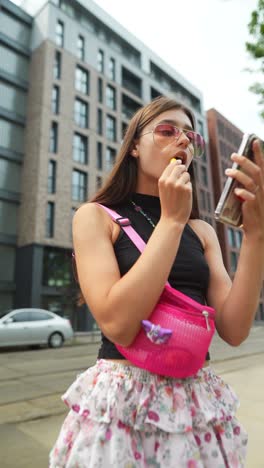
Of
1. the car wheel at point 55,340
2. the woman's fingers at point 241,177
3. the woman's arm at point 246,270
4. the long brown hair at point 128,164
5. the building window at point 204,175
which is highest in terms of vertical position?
the building window at point 204,175

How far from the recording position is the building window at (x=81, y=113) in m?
25.3

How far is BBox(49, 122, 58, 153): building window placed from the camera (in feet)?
76.2

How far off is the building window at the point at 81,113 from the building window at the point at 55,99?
59.0 inches

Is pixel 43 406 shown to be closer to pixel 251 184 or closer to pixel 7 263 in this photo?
pixel 251 184

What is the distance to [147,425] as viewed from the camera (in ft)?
2.96

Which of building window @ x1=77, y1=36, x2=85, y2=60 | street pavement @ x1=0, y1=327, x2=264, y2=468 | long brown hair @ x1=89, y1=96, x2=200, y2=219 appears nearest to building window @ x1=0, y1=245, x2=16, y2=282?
street pavement @ x1=0, y1=327, x2=264, y2=468

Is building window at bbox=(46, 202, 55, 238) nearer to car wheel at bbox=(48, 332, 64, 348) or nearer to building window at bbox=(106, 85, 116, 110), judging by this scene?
car wheel at bbox=(48, 332, 64, 348)

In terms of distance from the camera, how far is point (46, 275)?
2123cm

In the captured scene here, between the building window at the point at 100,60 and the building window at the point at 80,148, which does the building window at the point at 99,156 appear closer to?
the building window at the point at 80,148

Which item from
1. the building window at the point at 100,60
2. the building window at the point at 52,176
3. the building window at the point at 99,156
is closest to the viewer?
the building window at the point at 52,176

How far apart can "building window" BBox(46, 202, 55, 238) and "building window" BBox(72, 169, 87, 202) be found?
182 centimetres

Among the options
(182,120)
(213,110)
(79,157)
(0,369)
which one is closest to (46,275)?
(79,157)

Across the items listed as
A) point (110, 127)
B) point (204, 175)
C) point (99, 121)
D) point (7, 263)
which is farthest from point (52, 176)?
point (204, 175)

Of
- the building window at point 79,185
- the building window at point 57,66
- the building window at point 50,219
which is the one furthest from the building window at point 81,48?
the building window at point 50,219
